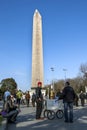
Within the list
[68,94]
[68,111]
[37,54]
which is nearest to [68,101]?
[68,94]

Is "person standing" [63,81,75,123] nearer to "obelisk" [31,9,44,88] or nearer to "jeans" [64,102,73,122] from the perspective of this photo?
"jeans" [64,102,73,122]

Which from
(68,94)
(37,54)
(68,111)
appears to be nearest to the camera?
(68,111)

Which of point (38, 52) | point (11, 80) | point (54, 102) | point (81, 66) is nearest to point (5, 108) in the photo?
point (54, 102)

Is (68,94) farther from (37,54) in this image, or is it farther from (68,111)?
(37,54)

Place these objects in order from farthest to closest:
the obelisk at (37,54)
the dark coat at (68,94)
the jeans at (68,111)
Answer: the obelisk at (37,54) → the dark coat at (68,94) → the jeans at (68,111)

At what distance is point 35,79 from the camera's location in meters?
45.5

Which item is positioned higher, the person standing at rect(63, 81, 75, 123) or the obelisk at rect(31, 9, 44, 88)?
the obelisk at rect(31, 9, 44, 88)

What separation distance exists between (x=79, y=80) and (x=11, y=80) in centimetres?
5160

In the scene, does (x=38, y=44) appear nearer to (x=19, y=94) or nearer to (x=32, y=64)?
(x=32, y=64)

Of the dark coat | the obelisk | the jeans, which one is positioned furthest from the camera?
the obelisk

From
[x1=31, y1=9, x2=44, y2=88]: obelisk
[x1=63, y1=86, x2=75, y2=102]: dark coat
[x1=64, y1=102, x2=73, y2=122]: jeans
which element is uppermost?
[x1=31, y1=9, x2=44, y2=88]: obelisk

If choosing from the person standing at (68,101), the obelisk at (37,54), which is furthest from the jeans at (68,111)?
the obelisk at (37,54)

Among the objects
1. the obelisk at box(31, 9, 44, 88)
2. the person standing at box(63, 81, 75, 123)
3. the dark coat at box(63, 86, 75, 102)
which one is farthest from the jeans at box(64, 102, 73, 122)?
the obelisk at box(31, 9, 44, 88)

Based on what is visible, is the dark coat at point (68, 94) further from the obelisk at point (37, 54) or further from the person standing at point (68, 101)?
the obelisk at point (37, 54)
